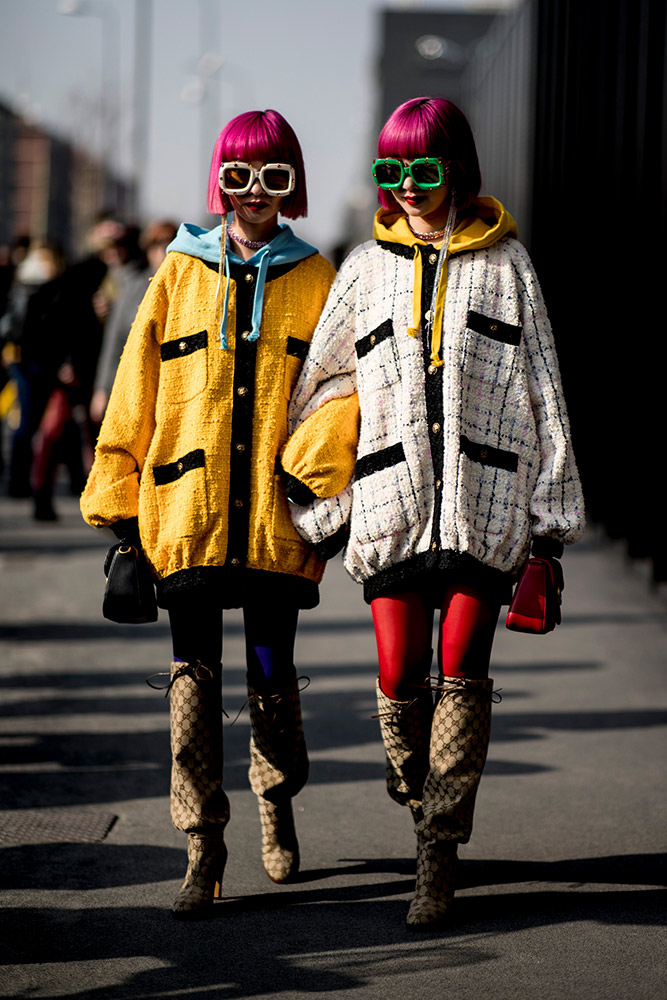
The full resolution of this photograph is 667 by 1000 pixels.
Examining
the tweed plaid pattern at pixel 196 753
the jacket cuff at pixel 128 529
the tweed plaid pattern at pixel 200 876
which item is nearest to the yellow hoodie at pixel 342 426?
the jacket cuff at pixel 128 529

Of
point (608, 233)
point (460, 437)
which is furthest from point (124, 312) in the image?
point (460, 437)

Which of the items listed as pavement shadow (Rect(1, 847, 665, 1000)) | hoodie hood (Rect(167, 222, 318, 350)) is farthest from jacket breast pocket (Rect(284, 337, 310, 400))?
pavement shadow (Rect(1, 847, 665, 1000))

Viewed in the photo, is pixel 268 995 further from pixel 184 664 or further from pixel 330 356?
pixel 330 356

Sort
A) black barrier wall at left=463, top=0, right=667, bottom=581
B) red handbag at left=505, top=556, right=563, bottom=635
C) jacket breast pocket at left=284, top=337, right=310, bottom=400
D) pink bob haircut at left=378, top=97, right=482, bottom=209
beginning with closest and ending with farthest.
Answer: red handbag at left=505, top=556, right=563, bottom=635
pink bob haircut at left=378, top=97, right=482, bottom=209
jacket breast pocket at left=284, top=337, right=310, bottom=400
black barrier wall at left=463, top=0, right=667, bottom=581

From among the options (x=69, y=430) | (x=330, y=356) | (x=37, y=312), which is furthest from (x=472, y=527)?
(x=69, y=430)

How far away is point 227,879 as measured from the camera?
13.6 feet

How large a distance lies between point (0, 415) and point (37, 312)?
3834mm

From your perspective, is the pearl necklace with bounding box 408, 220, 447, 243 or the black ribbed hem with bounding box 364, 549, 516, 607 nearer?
the black ribbed hem with bounding box 364, 549, 516, 607

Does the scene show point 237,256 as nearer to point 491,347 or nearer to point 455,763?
point 491,347

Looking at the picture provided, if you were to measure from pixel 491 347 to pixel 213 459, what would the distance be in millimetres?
764

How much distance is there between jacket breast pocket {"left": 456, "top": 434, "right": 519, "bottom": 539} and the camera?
377 cm

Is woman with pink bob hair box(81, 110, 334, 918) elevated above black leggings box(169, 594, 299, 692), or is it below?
above

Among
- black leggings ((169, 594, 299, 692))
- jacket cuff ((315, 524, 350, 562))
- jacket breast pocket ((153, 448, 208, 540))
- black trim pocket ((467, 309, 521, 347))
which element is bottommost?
black leggings ((169, 594, 299, 692))

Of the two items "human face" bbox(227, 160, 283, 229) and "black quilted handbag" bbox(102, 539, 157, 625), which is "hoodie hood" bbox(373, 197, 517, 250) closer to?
"human face" bbox(227, 160, 283, 229)
